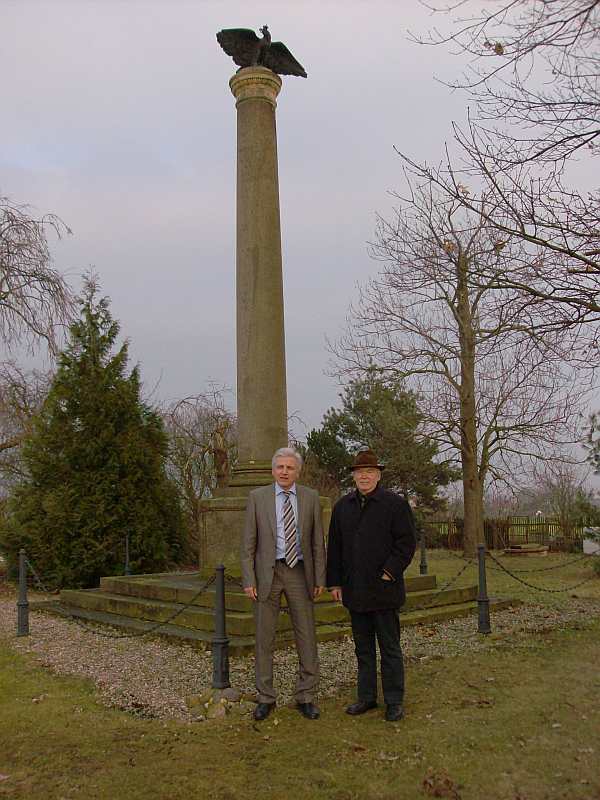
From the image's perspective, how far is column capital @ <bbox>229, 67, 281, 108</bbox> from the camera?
1054 cm

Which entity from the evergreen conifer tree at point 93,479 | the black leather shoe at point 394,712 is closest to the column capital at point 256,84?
the evergreen conifer tree at point 93,479

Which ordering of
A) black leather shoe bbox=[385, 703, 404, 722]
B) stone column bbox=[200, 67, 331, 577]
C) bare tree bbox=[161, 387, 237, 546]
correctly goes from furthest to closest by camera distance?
bare tree bbox=[161, 387, 237, 546] < stone column bbox=[200, 67, 331, 577] < black leather shoe bbox=[385, 703, 404, 722]

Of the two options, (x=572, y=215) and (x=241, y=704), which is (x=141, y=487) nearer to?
(x=241, y=704)

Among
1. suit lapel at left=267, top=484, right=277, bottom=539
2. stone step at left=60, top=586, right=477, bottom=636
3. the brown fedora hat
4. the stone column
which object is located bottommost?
stone step at left=60, top=586, right=477, bottom=636

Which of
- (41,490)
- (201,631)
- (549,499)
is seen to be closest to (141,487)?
(41,490)

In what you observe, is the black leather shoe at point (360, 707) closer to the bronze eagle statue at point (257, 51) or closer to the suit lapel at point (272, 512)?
the suit lapel at point (272, 512)

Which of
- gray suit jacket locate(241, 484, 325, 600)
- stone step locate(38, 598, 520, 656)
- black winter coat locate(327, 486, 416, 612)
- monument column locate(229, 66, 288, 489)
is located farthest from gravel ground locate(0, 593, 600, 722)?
monument column locate(229, 66, 288, 489)

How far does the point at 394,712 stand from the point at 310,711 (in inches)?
24.0

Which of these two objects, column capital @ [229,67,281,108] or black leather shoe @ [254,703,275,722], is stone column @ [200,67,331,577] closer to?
column capital @ [229,67,281,108]

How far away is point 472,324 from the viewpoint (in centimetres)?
2222

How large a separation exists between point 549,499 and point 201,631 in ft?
80.5

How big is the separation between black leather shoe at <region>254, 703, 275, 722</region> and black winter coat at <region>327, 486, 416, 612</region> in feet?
3.10

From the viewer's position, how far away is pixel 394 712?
17.1ft

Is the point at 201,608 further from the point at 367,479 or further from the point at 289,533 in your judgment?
the point at 367,479
